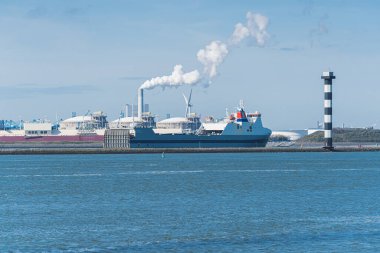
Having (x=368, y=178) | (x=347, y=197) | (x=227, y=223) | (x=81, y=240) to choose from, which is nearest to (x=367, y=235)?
(x=227, y=223)

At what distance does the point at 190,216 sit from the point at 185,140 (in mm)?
98049

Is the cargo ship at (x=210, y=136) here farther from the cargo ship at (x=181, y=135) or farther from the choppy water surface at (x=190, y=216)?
the choppy water surface at (x=190, y=216)

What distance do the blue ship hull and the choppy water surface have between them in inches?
2847

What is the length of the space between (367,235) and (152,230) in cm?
806

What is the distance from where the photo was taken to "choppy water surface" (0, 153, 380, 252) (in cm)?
2962

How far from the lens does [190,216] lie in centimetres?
3722

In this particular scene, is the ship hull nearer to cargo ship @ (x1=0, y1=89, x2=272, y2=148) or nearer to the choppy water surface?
cargo ship @ (x1=0, y1=89, x2=272, y2=148)

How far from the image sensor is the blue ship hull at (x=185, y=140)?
5295 inches

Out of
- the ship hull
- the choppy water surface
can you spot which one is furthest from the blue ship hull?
the choppy water surface

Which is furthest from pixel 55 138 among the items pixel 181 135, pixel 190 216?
pixel 190 216

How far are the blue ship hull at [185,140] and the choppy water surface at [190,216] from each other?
72.3 meters

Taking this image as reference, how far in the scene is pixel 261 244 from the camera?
2958 cm

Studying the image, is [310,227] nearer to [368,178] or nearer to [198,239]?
[198,239]

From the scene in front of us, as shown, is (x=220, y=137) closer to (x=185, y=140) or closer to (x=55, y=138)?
(x=185, y=140)
